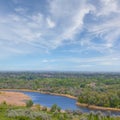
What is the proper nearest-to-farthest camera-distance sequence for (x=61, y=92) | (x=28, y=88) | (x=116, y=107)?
(x=116, y=107)
(x=61, y=92)
(x=28, y=88)

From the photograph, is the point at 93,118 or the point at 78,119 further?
the point at 93,118

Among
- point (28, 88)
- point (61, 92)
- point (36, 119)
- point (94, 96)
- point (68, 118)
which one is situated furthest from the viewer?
point (28, 88)

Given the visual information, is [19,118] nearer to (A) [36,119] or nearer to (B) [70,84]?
(A) [36,119]

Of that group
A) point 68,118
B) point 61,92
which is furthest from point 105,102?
point 68,118

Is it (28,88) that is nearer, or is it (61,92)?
(61,92)

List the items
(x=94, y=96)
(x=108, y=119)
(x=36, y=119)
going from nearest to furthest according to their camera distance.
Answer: (x=36, y=119) → (x=108, y=119) → (x=94, y=96)

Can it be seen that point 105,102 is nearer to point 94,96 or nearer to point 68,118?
point 94,96

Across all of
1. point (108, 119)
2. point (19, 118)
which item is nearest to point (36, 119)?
point (19, 118)

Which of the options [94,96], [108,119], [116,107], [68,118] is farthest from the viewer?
[94,96]
